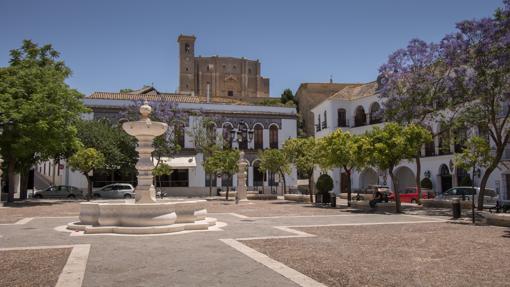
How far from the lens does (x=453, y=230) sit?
1315 centimetres

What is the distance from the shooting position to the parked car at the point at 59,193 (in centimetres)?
3344

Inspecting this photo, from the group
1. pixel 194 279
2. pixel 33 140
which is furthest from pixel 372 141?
pixel 33 140

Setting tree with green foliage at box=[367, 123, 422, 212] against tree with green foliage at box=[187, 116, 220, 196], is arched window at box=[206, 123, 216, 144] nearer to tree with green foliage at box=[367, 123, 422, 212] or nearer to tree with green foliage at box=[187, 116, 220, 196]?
tree with green foliage at box=[187, 116, 220, 196]

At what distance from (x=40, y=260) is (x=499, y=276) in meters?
7.26

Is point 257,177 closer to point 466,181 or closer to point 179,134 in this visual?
point 179,134

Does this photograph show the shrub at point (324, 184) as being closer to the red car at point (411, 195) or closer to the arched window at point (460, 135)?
the red car at point (411, 195)

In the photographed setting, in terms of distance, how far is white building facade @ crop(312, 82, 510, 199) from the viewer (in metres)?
34.8

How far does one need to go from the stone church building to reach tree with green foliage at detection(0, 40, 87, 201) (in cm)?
6147

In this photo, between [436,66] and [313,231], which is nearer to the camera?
[313,231]

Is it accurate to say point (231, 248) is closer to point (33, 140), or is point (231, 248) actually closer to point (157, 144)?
point (33, 140)

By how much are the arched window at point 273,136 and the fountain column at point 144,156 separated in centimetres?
3015

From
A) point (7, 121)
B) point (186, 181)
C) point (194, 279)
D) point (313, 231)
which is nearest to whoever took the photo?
point (194, 279)

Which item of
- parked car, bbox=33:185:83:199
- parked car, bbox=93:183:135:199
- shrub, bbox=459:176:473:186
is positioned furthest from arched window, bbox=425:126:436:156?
parked car, bbox=33:185:83:199

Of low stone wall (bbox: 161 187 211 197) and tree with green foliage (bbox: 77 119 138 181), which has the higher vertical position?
tree with green foliage (bbox: 77 119 138 181)
